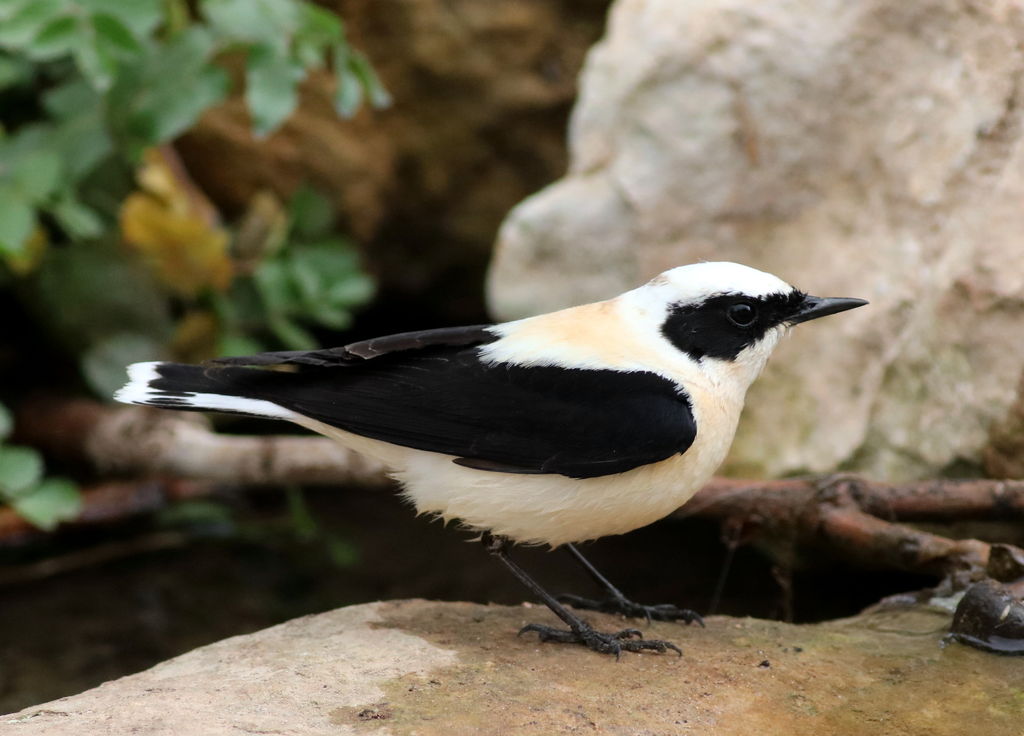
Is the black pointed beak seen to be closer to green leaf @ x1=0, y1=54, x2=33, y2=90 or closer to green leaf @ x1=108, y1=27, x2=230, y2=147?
green leaf @ x1=108, y1=27, x2=230, y2=147

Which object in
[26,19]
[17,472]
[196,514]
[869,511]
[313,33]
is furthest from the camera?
[196,514]

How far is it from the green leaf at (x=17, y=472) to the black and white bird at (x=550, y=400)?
1.45 metres

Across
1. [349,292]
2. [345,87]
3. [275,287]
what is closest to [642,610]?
[345,87]

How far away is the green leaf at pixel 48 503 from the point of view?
15.6 feet

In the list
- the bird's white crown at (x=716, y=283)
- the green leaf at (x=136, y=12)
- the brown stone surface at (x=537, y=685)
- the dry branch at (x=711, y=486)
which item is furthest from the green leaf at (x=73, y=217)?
the bird's white crown at (x=716, y=283)

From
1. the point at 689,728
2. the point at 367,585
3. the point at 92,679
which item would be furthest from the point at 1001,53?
the point at 92,679

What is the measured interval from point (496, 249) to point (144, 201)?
1741 millimetres

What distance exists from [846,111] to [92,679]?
3.92 metres

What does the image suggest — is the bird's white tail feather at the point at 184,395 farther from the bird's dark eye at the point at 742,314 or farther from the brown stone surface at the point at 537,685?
the bird's dark eye at the point at 742,314

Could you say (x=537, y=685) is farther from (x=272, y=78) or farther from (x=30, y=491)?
(x=272, y=78)

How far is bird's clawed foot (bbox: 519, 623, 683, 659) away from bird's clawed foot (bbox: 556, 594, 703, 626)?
237 millimetres

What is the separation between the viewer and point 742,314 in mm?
3729

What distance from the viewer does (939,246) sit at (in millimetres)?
4762

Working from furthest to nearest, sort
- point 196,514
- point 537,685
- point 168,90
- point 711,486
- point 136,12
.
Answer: point 196,514
point 168,90
point 136,12
point 711,486
point 537,685
